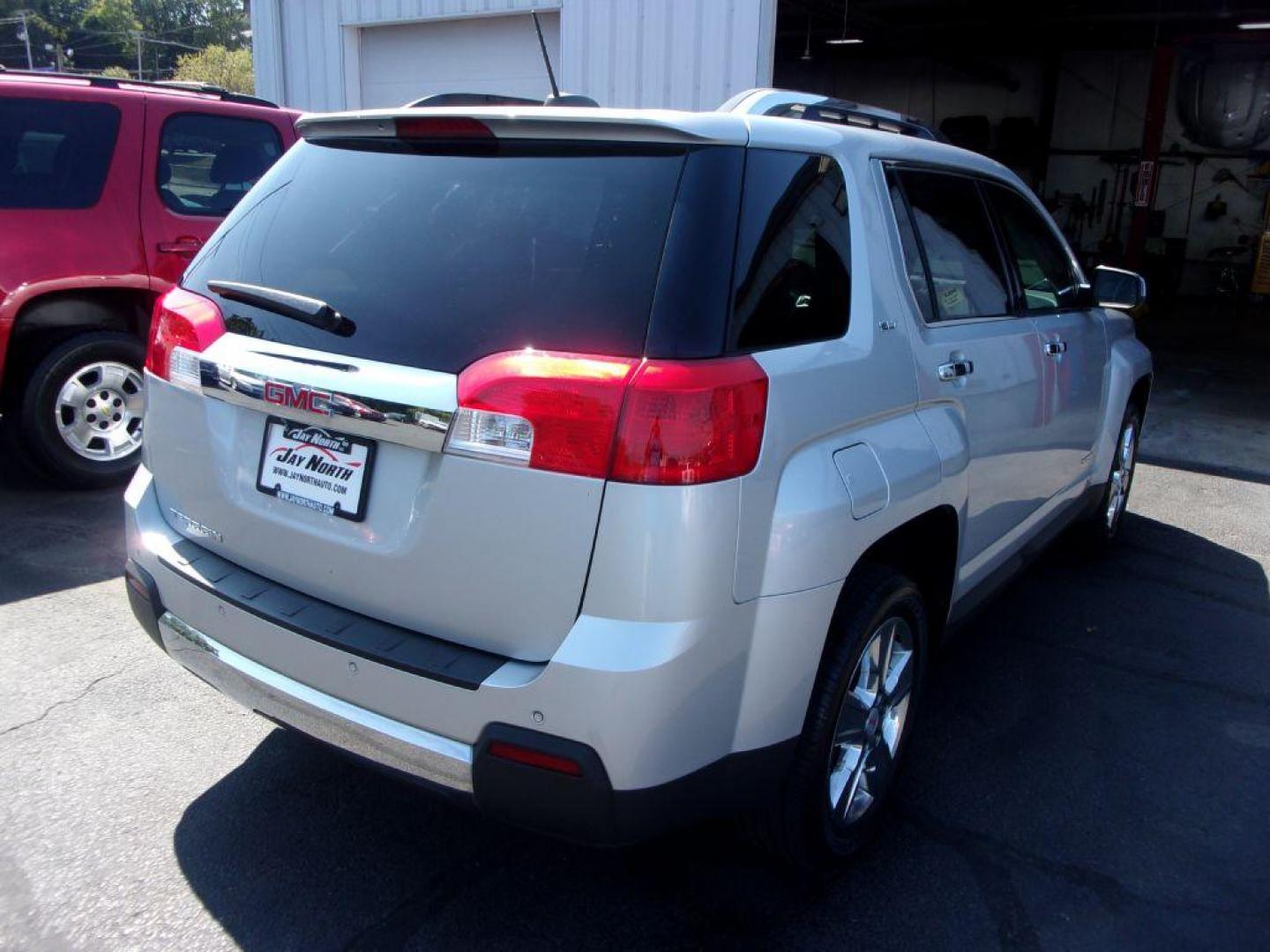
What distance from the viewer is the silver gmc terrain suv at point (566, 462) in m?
2.07

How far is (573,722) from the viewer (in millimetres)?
2055

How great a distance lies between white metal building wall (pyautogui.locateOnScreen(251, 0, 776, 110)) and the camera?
28.4ft

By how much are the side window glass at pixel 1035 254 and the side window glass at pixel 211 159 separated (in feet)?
13.7

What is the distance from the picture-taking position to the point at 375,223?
2555mm

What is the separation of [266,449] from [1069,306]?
10.7 ft

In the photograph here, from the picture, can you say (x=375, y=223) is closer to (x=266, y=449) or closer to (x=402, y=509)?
(x=266, y=449)

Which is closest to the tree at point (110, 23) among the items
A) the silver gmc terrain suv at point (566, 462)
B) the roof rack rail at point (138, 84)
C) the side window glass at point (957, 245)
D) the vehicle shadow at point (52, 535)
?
the roof rack rail at point (138, 84)

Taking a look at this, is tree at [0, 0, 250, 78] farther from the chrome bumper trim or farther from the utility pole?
the chrome bumper trim

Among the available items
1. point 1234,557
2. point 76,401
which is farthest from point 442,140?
point 1234,557

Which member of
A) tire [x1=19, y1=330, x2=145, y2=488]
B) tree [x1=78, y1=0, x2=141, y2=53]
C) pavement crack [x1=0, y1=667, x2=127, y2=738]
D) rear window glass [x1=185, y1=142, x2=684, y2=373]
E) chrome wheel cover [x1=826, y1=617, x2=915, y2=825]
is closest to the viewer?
rear window glass [x1=185, y1=142, x2=684, y2=373]

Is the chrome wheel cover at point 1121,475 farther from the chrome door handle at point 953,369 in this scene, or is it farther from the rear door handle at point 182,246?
the rear door handle at point 182,246

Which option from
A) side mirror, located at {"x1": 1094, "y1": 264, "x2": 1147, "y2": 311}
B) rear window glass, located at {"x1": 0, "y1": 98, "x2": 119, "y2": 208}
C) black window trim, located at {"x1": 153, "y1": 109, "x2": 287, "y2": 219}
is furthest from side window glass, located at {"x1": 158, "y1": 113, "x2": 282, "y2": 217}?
side mirror, located at {"x1": 1094, "y1": 264, "x2": 1147, "y2": 311}

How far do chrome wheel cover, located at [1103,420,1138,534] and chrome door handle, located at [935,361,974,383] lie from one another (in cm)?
242

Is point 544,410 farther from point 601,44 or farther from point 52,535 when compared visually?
point 601,44
